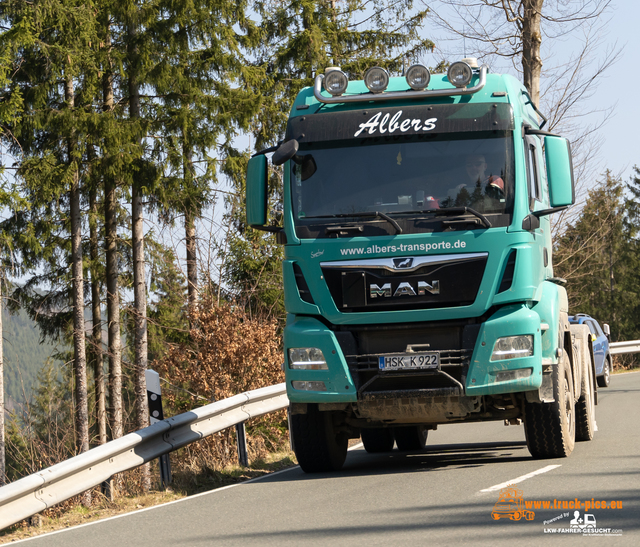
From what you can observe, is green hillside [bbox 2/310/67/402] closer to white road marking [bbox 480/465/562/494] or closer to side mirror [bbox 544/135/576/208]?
white road marking [bbox 480/465/562/494]

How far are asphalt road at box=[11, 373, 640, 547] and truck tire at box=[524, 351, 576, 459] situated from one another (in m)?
0.14

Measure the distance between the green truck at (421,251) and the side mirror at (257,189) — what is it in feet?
0.04

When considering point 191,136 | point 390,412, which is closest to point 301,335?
point 390,412

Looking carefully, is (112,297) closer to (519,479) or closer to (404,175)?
(404,175)

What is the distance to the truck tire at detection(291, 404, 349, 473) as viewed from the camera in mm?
9320

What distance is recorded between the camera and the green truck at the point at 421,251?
830 cm

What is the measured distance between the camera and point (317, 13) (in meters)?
30.3

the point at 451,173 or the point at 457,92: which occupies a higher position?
the point at 457,92

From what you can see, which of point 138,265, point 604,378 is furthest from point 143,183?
point 604,378

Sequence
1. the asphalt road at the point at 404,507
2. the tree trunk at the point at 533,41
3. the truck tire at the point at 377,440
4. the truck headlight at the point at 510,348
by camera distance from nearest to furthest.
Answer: the asphalt road at the point at 404,507
the truck headlight at the point at 510,348
the truck tire at the point at 377,440
the tree trunk at the point at 533,41

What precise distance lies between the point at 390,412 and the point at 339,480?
2.83 feet

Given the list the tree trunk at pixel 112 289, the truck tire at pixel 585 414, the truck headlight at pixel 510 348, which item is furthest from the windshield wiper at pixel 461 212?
the tree trunk at pixel 112 289

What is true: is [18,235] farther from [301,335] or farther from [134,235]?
[301,335]

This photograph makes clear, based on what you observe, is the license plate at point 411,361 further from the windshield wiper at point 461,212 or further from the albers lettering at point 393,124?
the albers lettering at point 393,124
